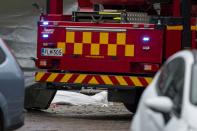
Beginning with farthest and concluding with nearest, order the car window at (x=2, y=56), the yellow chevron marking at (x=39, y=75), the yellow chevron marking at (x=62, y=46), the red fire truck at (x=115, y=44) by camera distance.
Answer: the yellow chevron marking at (x=39, y=75) → the yellow chevron marking at (x=62, y=46) → the red fire truck at (x=115, y=44) → the car window at (x=2, y=56)

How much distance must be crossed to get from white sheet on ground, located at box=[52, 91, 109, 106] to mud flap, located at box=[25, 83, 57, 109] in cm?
212

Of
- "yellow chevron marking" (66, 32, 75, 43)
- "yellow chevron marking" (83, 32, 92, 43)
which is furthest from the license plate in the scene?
"yellow chevron marking" (83, 32, 92, 43)

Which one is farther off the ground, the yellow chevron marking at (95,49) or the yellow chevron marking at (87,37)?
the yellow chevron marking at (87,37)

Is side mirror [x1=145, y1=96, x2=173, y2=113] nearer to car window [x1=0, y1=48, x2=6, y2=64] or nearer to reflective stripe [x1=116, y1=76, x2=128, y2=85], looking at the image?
car window [x1=0, y1=48, x2=6, y2=64]

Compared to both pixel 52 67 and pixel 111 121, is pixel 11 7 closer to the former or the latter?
pixel 52 67

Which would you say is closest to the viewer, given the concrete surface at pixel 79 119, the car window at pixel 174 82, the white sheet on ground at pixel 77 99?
the car window at pixel 174 82

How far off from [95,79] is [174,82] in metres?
7.07

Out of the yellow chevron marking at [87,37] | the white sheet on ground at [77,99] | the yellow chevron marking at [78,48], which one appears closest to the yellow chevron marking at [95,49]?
the yellow chevron marking at [87,37]

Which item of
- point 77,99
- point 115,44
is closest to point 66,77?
point 115,44

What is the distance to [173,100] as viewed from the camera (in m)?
6.36

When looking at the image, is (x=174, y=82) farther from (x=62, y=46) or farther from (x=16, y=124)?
(x=62, y=46)

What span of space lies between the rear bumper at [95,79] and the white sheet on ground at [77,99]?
318cm

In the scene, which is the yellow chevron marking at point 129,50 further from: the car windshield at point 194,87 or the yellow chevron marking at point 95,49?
the car windshield at point 194,87

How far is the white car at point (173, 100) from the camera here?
5.86 m
